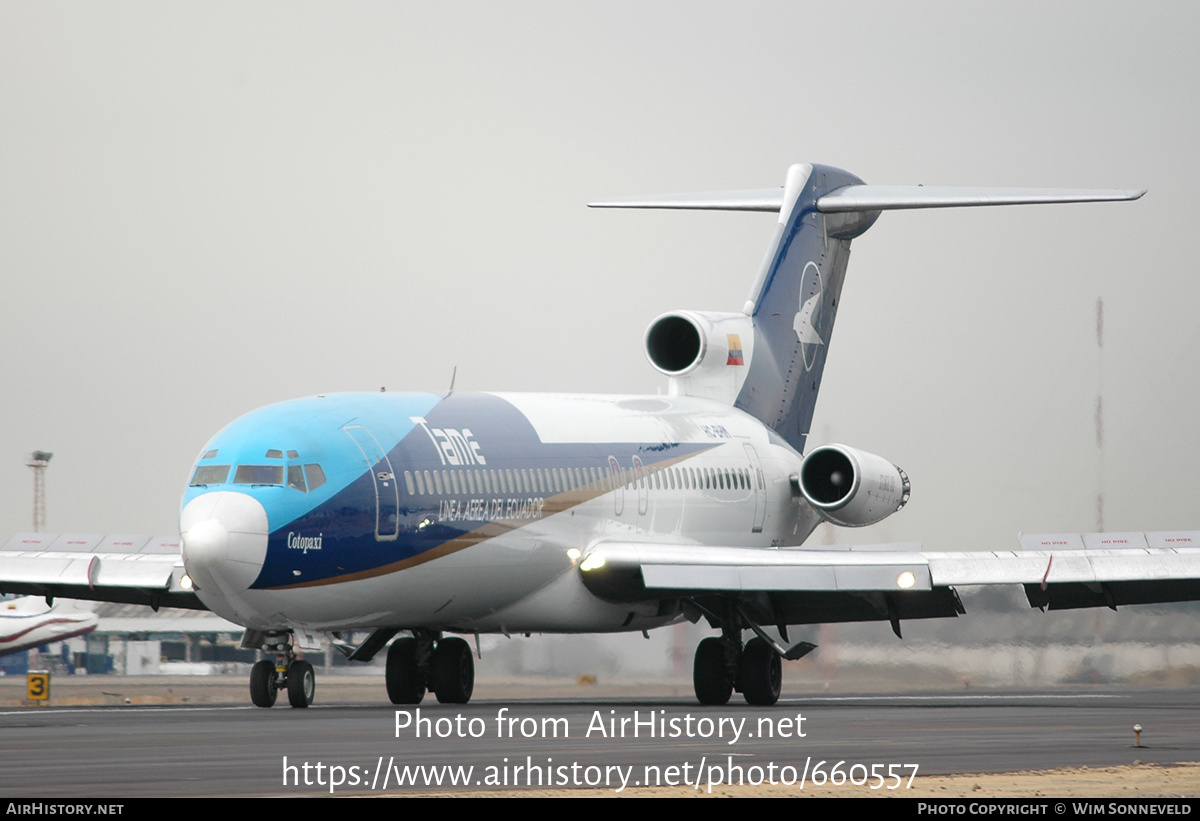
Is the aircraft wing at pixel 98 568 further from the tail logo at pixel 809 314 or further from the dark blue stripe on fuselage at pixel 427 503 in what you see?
the tail logo at pixel 809 314

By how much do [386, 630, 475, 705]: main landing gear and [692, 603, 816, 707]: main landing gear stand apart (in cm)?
385

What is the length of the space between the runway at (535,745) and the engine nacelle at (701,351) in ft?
28.6

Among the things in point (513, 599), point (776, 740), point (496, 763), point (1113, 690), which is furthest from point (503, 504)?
point (1113, 690)

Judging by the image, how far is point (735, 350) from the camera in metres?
36.8

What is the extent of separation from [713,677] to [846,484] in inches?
219

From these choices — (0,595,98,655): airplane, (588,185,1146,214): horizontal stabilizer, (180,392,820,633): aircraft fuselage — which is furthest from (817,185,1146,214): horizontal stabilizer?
(0,595,98,655): airplane

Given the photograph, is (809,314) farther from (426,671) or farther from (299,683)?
(299,683)

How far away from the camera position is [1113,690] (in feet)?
118

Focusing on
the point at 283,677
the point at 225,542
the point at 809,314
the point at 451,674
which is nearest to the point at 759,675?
the point at 451,674

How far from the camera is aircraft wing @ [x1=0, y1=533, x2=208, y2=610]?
28328 mm

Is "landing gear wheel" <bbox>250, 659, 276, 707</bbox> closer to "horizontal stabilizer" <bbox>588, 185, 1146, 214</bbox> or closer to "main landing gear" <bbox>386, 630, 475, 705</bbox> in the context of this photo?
"main landing gear" <bbox>386, 630, 475, 705</bbox>

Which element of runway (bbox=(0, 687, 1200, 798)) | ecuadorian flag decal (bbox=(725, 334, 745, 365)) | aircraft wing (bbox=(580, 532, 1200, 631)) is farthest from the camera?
ecuadorian flag decal (bbox=(725, 334, 745, 365))

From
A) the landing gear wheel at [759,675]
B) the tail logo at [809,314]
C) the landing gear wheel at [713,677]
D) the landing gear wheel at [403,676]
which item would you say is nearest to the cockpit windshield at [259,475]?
the landing gear wheel at [403,676]
